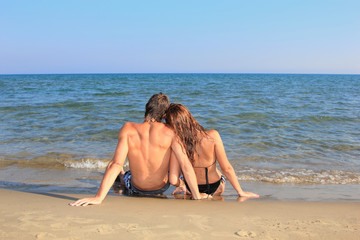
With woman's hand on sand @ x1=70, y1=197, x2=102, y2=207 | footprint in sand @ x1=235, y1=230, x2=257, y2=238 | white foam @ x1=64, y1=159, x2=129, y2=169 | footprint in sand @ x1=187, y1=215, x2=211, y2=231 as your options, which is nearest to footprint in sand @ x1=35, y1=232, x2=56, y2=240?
woman's hand on sand @ x1=70, y1=197, x2=102, y2=207

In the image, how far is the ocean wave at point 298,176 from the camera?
15.5ft

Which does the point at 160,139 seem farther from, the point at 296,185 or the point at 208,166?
the point at 296,185

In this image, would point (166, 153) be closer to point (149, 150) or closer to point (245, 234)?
point (149, 150)

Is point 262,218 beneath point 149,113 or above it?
beneath

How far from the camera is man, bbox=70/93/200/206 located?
326 centimetres

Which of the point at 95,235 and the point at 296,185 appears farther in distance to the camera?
the point at 296,185

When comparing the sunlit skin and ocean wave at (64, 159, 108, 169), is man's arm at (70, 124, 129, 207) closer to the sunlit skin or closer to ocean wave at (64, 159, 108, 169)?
the sunlit skin

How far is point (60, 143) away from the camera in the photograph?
686 cm

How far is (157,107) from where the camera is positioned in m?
3.35

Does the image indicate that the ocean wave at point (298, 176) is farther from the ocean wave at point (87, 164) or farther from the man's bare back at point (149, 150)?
the ocean wave at point (87, 164)

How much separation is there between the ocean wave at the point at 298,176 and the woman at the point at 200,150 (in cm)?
108

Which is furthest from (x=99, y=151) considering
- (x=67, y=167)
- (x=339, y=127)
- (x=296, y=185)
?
(x=339, y=127)

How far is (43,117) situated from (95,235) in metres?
8.66

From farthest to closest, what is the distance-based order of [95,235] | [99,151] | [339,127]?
[339,127]
[99,151]
[95,235]
